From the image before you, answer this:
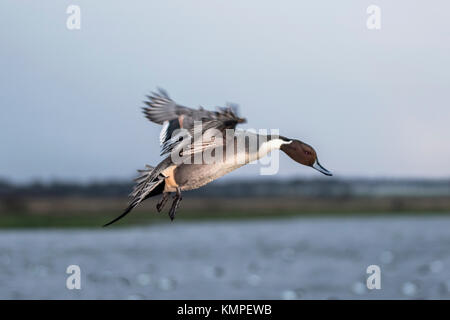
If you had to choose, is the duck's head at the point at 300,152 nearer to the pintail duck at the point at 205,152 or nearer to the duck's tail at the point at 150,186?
the pintail duck at the point at 205,152

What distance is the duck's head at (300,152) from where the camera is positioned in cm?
363

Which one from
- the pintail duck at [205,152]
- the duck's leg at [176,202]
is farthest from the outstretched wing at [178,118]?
the duck's leg at [176,202]

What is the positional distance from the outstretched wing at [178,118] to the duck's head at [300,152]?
0.34m

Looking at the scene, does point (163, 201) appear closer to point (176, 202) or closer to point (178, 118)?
point (176, 202)

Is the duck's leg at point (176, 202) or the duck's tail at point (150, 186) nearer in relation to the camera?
the duck's leg at point (176, 202)

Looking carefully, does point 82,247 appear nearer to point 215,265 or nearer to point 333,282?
point 215,265

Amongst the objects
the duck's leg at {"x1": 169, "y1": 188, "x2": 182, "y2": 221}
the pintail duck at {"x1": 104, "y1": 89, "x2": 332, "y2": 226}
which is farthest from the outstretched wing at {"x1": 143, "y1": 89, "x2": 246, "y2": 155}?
the duck's leg at {"x1": 169, "y1": 188, "x2": 182, "y2": 221}

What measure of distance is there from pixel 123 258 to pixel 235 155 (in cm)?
3111

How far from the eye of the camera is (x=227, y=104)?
376 cm

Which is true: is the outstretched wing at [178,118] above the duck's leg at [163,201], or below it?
above

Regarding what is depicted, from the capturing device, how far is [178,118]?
17.9ft

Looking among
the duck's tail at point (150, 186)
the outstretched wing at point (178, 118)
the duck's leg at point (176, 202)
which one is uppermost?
the outstretched wing at point (178, 118)

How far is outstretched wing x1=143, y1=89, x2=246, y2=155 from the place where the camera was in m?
3.72
